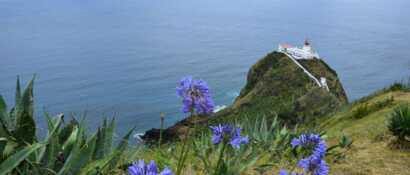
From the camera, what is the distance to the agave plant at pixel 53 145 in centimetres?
305

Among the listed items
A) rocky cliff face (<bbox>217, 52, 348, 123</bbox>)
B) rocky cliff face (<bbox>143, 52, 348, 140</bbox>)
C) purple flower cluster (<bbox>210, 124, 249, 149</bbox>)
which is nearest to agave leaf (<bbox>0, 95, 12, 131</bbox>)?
purple flower cluster (<bbox>210, 124, 249, 149</bbox>)

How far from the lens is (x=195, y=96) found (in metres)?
2.46

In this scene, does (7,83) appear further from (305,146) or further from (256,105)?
(305,146)

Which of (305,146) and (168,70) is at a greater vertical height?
(305,146)

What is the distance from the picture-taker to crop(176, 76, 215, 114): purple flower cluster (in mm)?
2428

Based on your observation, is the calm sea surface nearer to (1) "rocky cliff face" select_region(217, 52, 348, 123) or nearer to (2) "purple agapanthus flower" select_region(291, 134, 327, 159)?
(1) "rocky cliff face" select_region(217, 52, 348, 123)

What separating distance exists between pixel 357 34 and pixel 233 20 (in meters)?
36.8

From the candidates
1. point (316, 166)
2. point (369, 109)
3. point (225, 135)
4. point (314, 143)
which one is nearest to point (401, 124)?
point (314, 143)

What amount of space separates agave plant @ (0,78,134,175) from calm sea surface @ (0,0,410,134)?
29289 mm

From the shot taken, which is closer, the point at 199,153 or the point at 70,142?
the point at 70,142

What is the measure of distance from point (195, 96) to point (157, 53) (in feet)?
285

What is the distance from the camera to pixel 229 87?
71625 mm

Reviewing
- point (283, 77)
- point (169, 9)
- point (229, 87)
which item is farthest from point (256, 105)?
point (169, 9)

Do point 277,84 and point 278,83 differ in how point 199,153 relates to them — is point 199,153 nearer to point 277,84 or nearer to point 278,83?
point 278,83
